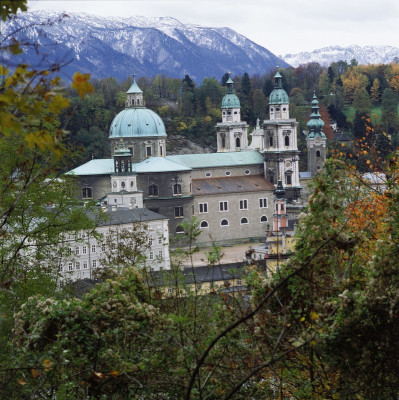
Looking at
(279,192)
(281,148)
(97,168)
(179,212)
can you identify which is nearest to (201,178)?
(179,212)

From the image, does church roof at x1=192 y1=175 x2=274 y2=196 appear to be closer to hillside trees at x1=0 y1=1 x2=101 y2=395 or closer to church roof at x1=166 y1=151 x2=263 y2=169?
church roof at x1=166 y1=151 x2=263 y2=169

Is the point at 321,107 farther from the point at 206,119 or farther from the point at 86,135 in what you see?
the point at 86,135

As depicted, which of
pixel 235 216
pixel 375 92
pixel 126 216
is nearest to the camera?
pixel 126 216

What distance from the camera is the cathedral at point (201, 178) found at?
64412 mm

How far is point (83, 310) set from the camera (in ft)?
32.7

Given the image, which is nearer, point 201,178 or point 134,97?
point 201,178

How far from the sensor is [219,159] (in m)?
70.7

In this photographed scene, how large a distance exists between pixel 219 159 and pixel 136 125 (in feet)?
23.5

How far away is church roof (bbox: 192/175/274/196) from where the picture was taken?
220 feet

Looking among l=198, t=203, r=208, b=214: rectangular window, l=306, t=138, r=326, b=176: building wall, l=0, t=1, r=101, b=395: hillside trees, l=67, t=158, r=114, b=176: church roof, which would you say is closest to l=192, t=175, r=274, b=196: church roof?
l=198, t=203, r=208, b=214: rectangular window

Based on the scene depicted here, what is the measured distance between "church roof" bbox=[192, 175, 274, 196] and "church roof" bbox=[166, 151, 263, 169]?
3.84 feet

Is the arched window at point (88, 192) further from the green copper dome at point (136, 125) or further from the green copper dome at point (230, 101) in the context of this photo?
the green copper dome at point (230, 101)

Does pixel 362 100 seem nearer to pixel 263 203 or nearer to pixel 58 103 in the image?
pixel 263 203

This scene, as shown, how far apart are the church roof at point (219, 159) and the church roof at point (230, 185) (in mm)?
1170
